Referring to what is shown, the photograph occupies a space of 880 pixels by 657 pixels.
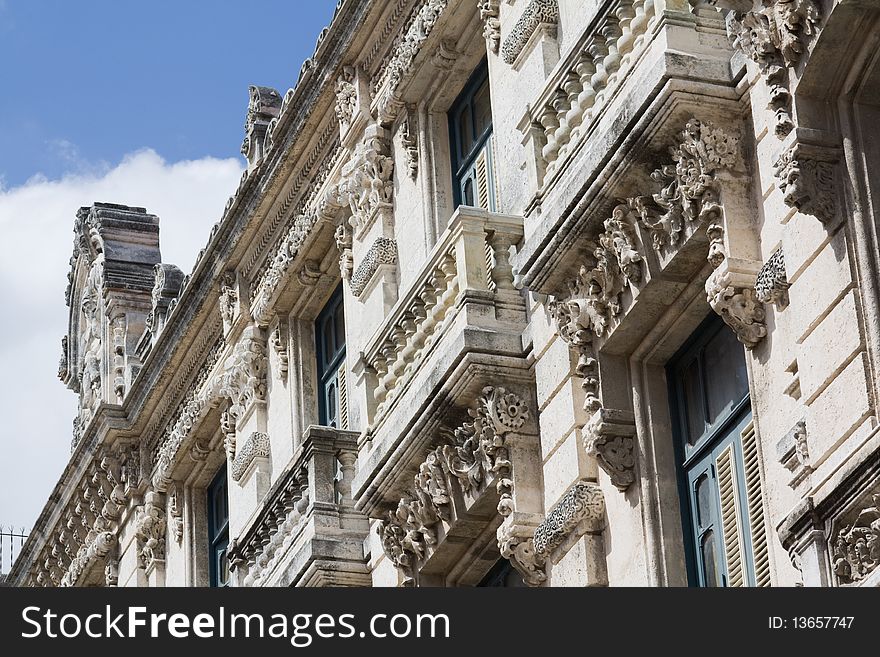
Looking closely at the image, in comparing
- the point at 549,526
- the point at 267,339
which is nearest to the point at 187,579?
the point at 267,339

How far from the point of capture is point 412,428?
55.3 feet

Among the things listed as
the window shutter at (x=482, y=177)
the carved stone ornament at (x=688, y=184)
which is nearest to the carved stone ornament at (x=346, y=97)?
the window shutter at (x=482, y=177)

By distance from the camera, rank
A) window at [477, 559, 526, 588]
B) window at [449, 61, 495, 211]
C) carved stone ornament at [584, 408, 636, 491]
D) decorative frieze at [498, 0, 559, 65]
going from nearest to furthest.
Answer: carved stone ornament at [584, 408, 636, 491], decorative frieze at [498, 0, 559, 65], window at [477, 559, 526, 588], window at [449, 61, 495, 211]

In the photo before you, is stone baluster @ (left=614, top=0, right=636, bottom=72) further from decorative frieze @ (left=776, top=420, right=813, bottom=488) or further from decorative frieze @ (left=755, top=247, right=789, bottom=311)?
decorative frieze @ (left=776, top=420, right=813, bottom=488)

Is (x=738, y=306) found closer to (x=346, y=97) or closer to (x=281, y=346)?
(x=346, y=97)

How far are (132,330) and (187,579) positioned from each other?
Answer: 15.8ft

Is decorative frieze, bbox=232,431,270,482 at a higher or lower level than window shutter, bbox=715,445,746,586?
higher

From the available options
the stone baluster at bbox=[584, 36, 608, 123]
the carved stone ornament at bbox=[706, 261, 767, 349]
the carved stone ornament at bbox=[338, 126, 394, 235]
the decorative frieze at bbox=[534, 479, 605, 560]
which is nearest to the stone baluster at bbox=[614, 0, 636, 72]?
the stone baluster at bbox=[584, 36, 608, 123]

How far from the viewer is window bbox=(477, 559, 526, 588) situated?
16906 mm

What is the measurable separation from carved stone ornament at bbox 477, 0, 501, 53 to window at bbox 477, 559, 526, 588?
3.98 meters

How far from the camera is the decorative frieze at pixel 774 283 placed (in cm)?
1262

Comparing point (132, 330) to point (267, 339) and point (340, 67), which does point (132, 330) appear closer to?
point (267, 339)

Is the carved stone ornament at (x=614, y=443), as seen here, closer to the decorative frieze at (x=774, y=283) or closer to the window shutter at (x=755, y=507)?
the window shutter at (x=755, y=507)

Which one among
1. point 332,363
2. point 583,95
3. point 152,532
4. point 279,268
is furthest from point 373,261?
point 152,532
